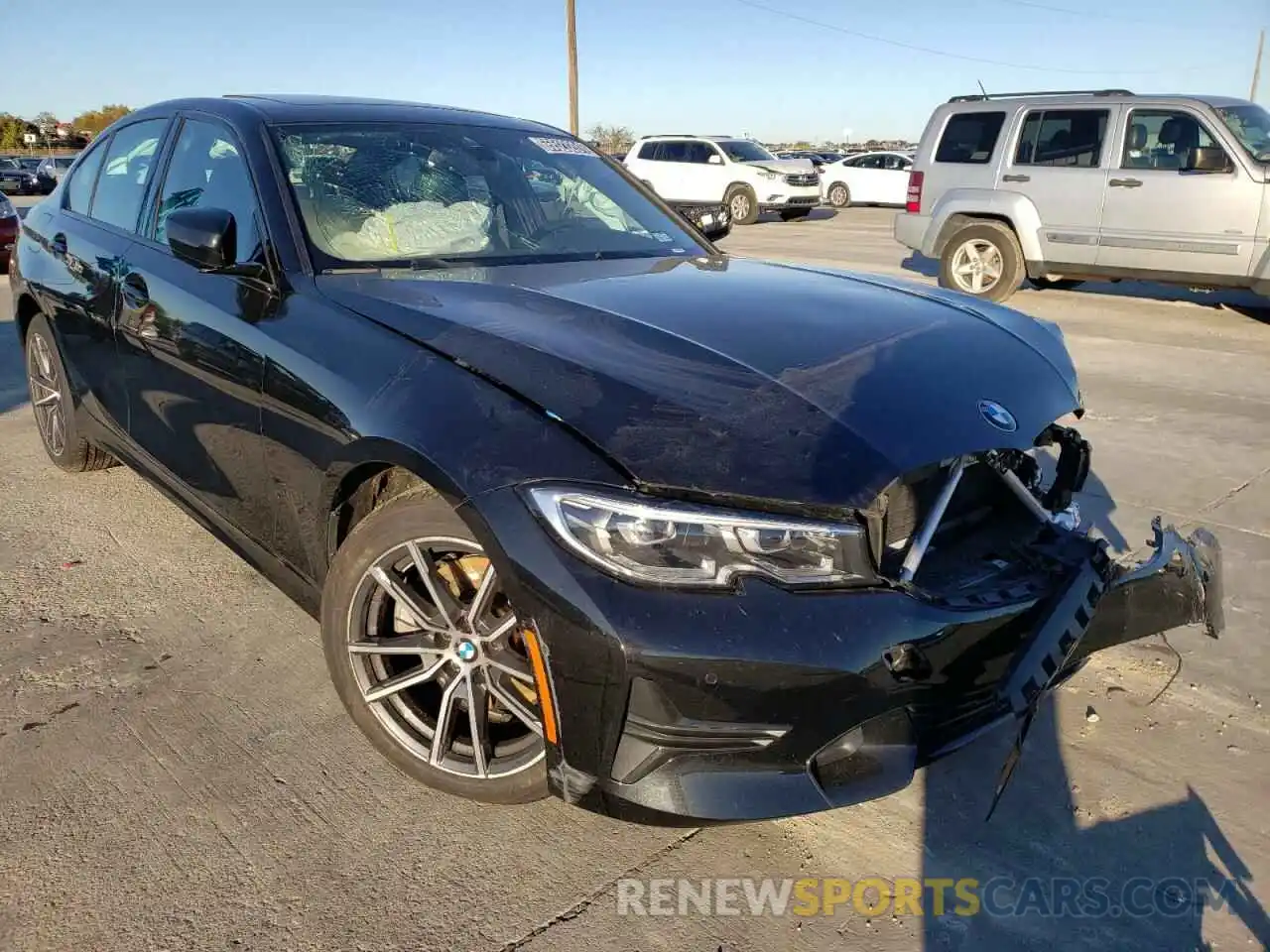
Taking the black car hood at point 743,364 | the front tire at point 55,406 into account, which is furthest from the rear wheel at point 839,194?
the black car hood at point 743,364

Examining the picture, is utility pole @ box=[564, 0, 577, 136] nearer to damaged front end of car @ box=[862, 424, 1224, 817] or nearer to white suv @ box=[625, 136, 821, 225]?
Answer: white suv @ box=[625, 136, 821, 225]

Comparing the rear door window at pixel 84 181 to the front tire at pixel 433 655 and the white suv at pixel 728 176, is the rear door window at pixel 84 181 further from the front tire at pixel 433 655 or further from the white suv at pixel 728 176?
the white suv at pixel 728 176

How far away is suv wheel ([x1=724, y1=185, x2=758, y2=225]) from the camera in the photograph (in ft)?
69.8

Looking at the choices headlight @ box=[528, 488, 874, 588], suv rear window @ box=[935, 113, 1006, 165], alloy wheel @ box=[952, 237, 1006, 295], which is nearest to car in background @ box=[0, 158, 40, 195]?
suv rear window @ box=[935, 113, 1006, 165]

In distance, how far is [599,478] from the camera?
1.96 m

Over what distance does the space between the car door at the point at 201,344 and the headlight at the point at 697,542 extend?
1279 millimetres

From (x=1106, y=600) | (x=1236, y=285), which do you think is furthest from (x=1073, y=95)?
(x=1106, y=600)

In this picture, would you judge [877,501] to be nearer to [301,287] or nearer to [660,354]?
[660,354]

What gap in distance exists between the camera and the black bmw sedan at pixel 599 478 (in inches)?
76.4

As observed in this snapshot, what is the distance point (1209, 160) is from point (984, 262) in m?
2.23

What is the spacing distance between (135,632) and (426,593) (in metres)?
1.50

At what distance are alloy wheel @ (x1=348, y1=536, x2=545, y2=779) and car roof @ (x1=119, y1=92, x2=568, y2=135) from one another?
1772 millimetres

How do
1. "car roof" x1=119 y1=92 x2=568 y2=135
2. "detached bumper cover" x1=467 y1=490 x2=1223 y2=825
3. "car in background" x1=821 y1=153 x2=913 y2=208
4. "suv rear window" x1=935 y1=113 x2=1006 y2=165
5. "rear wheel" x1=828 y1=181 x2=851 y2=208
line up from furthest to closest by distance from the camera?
"rear wheel" x1=828 y1=181 x2=851 y2=208, "car in background" x1=821 y1=153 x2=913 y2=208, "suv rear window" x1=935 y1=113 x2=1006 y2=165, "car roof" x1=119 y1=92 x2=568 y2=135, "detached bumper cover" x1=467 y1=490 x2=1223 y2=825

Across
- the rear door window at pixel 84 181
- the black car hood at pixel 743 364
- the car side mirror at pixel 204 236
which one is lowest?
the black car hood at pixel 743 364
